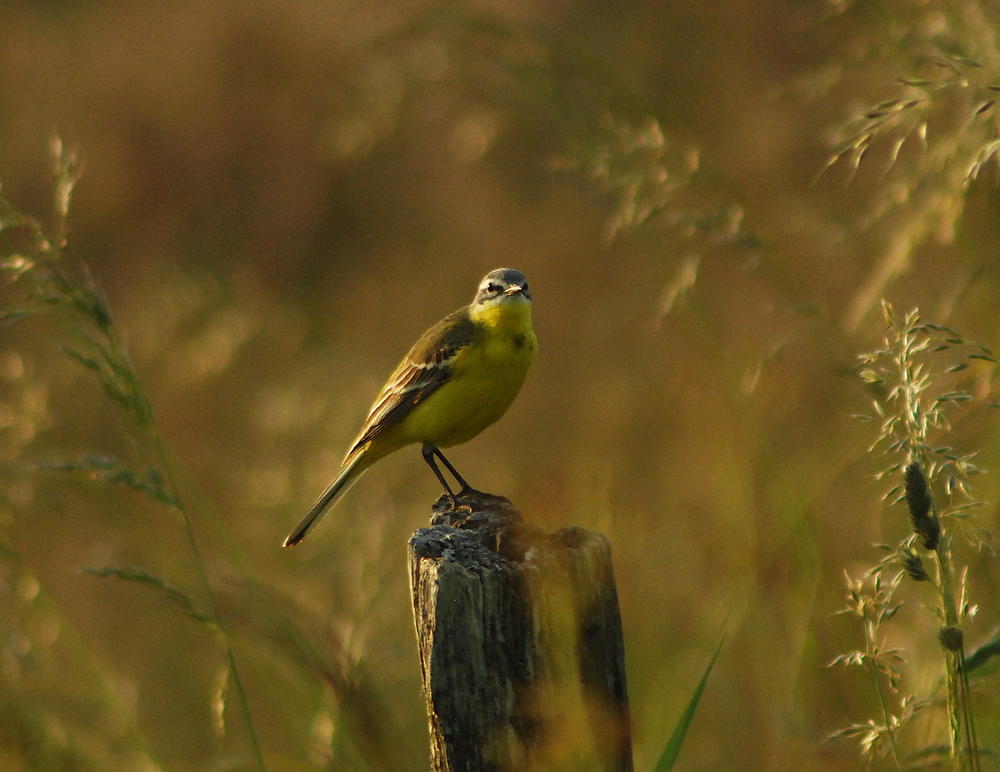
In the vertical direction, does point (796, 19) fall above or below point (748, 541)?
above

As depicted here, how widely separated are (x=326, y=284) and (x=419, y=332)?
4384mm

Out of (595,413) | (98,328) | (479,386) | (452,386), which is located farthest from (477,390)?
(595,413)

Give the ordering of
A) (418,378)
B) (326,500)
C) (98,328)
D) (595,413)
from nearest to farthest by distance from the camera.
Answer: (98,328), (326,500), (418,378), (595,413)

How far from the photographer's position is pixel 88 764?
3537mm

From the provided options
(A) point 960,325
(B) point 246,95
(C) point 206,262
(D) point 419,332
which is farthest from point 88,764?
(B) point 246,95

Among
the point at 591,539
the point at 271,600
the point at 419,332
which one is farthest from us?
the point at 419,332

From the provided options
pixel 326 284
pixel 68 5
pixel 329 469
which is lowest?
pixel 329 469

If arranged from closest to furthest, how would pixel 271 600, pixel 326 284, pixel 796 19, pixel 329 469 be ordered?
pixel 271 600
pixel 329 469
pixel 796 19
pixel 326 284

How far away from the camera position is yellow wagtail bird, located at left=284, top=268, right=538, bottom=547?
4.96m

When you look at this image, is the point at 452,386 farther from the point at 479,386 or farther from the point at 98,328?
the point at 98,328

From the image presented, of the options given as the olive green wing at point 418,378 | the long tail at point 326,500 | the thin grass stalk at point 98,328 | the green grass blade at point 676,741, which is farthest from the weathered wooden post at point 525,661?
the olive green wing at point 418,378

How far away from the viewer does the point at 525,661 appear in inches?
89.0

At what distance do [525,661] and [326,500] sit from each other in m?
2.93

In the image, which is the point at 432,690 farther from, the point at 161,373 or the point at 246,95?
the point at 246,95
